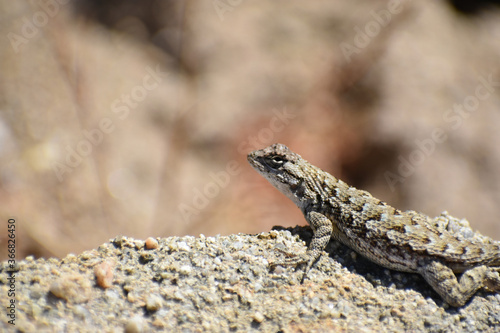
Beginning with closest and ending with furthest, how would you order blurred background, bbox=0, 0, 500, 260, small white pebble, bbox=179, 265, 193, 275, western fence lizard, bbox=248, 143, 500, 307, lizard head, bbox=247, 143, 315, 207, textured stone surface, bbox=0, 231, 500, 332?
1. textured stone surface, bbox=0, 231, 500, 332
2. small white pebble, bbox=179, 265, 193, 275
3. western fence lizard, bbox=248, 143, 500, 307
4. lizard head, bbox=247, 143, 315, 207
5. blurred background, bbox=0, 0, 500, 260

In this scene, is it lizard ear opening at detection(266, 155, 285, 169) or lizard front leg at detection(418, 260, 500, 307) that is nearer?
lizard front leg at detection(418, 260, 500, 307)

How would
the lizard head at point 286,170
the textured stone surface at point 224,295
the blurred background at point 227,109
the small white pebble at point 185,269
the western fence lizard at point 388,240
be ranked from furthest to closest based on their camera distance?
1. the blurred background at point 227,109
2. the lizard head at point 286,170
3. the western fence lizard at point 388,240
4. the small white pebble at point 185,269
5. the textured stone surface at point 224,295

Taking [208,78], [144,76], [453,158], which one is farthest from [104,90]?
[453,158]

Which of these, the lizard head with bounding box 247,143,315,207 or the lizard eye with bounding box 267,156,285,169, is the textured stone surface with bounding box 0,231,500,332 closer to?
the lizard head with bounding box 247,143,315,207

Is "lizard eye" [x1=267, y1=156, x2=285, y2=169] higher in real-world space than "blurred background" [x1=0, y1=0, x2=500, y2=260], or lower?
lower

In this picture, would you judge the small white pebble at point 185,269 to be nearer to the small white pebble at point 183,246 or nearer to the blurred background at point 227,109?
the small white pebble at point 183,246

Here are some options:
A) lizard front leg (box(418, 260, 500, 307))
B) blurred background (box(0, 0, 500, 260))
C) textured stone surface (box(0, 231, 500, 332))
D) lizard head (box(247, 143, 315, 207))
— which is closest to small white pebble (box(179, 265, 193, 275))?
textured stone surface (box(0, 231, 500, 332))

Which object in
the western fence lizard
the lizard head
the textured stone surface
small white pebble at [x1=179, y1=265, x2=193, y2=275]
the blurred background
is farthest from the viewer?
the blurred background

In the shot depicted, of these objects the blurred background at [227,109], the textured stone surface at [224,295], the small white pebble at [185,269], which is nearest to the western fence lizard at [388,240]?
the textured stone surface at [224,295]
